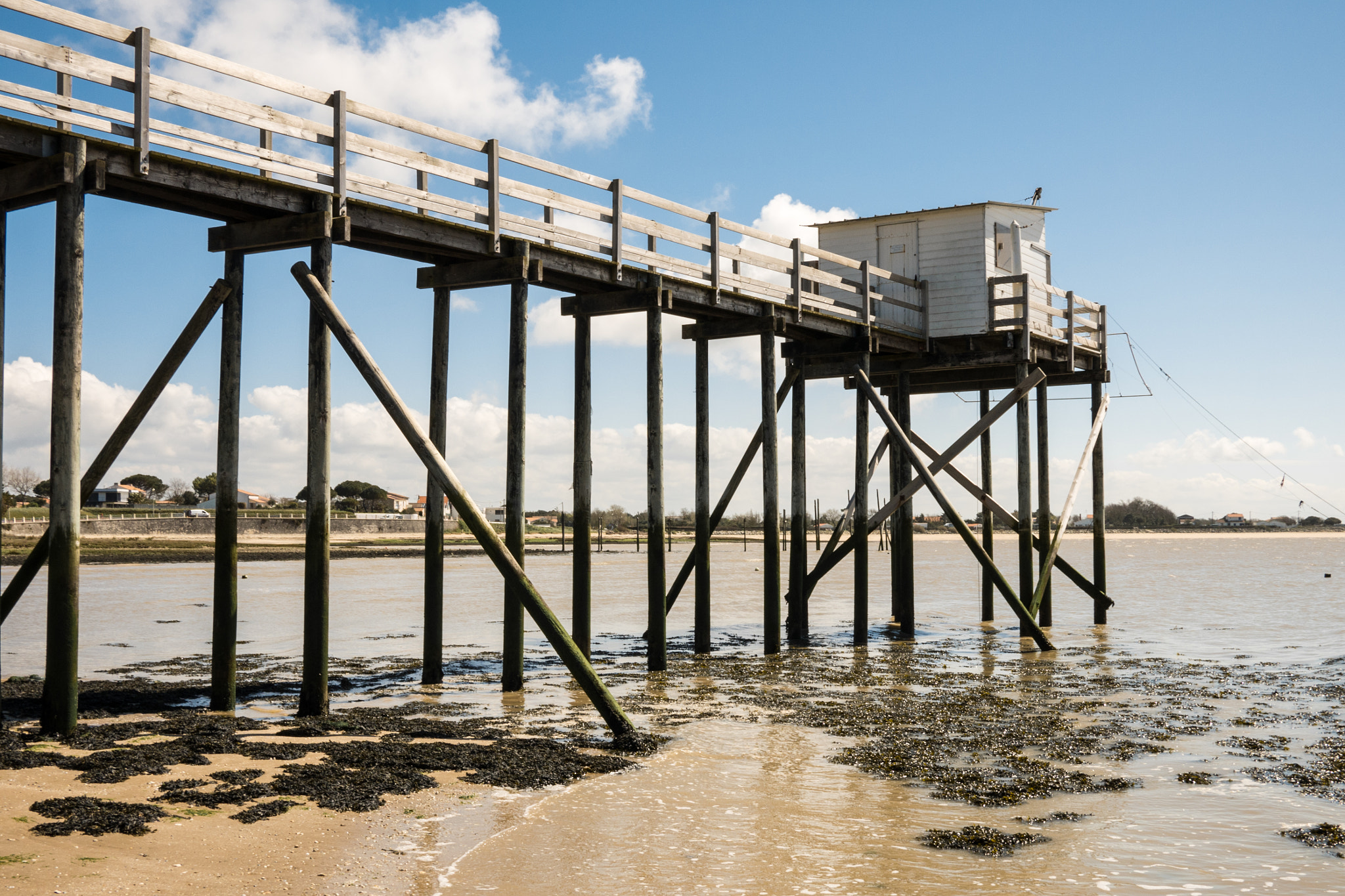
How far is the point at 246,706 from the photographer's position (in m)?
11.1

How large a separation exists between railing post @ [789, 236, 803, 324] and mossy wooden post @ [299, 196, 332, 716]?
8.03m

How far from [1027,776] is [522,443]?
653 cm

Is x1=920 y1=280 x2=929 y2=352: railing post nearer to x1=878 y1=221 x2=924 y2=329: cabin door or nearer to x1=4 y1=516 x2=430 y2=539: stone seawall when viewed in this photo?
x1=878 y1=221 x2=924 y2=329: cabin door

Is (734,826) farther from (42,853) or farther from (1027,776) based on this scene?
(42,853)

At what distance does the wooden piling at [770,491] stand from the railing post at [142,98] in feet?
30.6

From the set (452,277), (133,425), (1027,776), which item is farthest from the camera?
(452,277)

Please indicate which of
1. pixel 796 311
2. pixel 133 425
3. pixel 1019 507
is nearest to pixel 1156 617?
pixel 1019 507

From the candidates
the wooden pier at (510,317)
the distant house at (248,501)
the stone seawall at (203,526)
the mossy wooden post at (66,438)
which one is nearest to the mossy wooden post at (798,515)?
the wooden pier at (510,317)

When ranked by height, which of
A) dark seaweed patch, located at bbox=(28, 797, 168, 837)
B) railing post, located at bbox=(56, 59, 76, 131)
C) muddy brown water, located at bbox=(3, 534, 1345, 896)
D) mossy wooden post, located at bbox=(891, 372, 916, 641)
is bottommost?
muddy brown water, located at bbox=(3, 534, 1345, 896)

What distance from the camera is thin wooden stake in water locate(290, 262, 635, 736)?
930cm

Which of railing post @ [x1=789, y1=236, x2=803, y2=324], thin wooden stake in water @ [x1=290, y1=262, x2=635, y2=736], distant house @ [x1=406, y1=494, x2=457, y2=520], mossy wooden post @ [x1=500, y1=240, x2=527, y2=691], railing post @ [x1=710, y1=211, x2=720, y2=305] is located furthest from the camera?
distant house @ [x1=406, y1=494, x2=457, y2=520]

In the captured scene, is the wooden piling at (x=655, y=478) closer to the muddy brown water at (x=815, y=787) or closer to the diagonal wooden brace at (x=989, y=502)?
the muddy brown water at (x=815, y=787)

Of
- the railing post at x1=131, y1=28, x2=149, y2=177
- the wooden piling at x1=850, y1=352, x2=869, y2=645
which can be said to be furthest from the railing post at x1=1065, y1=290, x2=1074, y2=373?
the railing post at x1=131, y1=28, x2=149, y2=177

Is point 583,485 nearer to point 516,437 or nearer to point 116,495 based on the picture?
point 516,437
